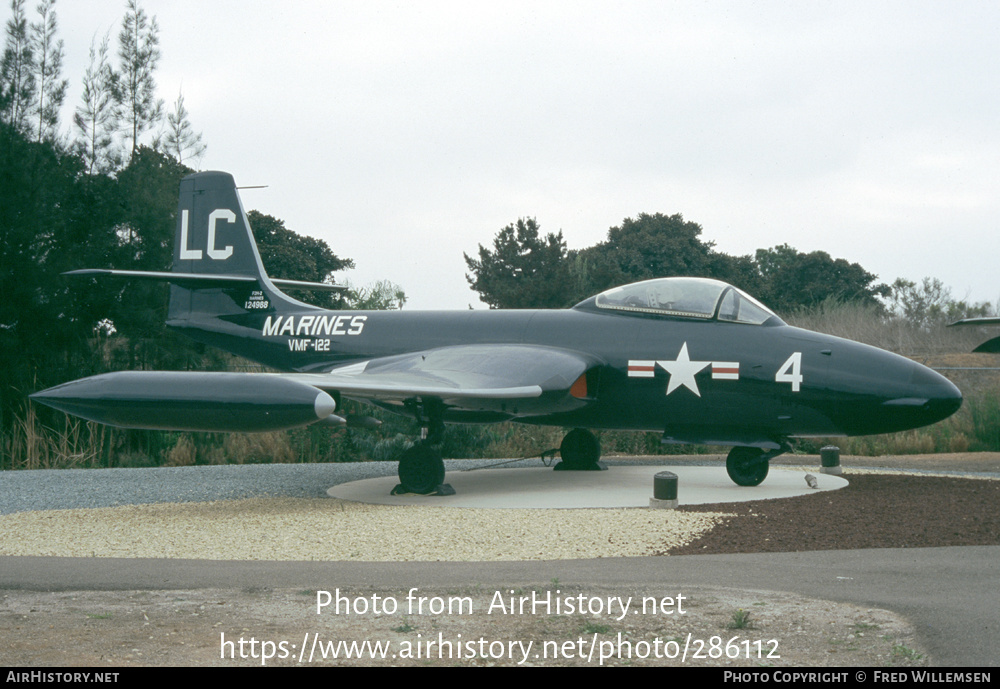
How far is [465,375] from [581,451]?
10.8 feet

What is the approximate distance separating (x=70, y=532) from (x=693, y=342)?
7589 mm

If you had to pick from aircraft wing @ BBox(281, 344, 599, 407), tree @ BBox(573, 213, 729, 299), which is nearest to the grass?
aircraft wing @ BBox(281, 344, 599, 407)

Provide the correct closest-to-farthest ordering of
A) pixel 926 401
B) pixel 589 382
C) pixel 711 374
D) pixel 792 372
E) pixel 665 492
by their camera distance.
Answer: pixel 665 492, pixel 926 401, pixel 792 372, pixel 711 374, pixel 589 382

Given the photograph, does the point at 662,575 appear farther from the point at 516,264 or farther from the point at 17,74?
the point at 516,264

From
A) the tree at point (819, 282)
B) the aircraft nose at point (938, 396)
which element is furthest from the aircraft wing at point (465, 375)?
the tree at point (819, 282)

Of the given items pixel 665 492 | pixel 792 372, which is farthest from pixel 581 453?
pixel 665 492

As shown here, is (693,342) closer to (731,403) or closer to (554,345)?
(731,403)

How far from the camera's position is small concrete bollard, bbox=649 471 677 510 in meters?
10.0

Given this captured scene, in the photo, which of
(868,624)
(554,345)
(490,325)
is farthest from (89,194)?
(868,624)

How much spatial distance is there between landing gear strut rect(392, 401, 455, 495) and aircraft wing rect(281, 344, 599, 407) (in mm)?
298

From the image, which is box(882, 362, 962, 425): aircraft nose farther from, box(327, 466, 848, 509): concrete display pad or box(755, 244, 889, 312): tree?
box(755, 244, 889, 312): tree

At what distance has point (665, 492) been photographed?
1006 cm

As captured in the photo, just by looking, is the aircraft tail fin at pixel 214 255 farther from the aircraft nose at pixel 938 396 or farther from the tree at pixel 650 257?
the tree at pixel 650 257

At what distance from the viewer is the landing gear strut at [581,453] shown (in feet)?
46.9
